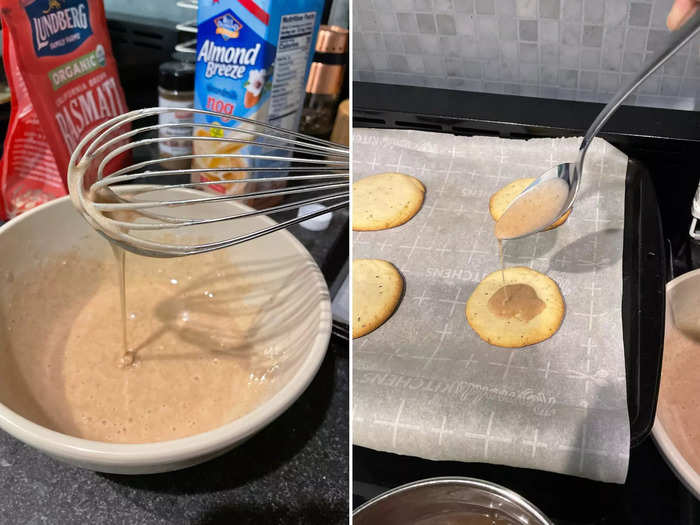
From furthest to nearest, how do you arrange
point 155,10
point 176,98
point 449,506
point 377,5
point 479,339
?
point 155,10 < point 176,98 < point 377,5 < point 479,339 < point 449,506

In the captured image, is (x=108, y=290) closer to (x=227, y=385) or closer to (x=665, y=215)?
(x=227, y=385)

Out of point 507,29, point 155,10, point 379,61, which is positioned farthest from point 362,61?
point 155,10

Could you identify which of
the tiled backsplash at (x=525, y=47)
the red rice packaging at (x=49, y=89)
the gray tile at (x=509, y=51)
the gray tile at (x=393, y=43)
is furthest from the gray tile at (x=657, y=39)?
the red rice packaging at (x=49, y=89)

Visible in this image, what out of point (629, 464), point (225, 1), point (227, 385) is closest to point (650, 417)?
point (629, 464)

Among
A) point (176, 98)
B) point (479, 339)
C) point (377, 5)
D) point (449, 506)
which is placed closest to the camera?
point (449, 506)

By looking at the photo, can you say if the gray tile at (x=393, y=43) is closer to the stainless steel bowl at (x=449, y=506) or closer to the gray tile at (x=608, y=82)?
the gray tile at (x=608, y=82)

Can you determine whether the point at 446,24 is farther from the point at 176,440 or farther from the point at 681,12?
the point at 176,440

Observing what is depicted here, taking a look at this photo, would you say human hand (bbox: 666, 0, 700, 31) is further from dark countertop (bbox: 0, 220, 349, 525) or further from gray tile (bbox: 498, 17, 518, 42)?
dark countertop (bbox: 0, 220, 349, 525)
